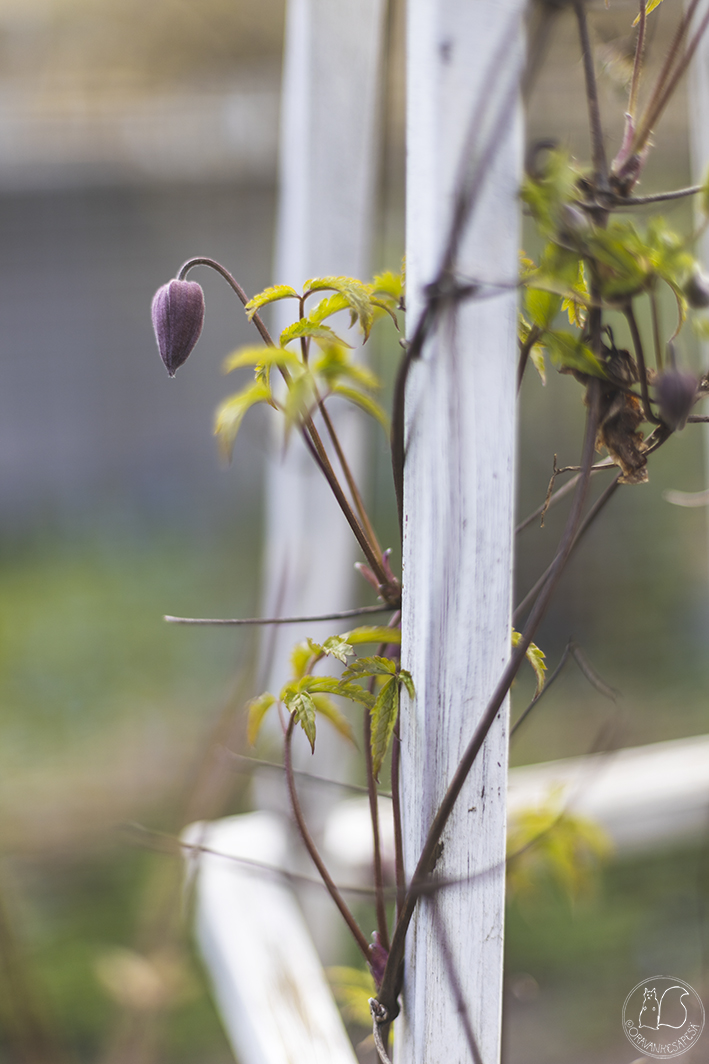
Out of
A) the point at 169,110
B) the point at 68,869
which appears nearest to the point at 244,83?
the point at 169,110

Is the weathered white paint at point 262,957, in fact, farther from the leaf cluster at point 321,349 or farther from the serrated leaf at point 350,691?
the leaf cluster at point 321,349

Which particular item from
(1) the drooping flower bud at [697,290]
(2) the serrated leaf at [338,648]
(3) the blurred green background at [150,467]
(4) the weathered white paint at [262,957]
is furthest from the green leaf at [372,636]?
(3) the blurred green background at [150,467]

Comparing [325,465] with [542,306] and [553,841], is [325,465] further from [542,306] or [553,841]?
[553,841]

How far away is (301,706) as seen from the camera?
1.30 feet

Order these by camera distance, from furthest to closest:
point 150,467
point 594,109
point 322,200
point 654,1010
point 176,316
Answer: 1. point 150,467
2. point 322,200
3. point 654,1010
4. point 176,316
5. point 594,109

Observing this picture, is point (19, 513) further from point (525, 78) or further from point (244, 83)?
point (525, 78)

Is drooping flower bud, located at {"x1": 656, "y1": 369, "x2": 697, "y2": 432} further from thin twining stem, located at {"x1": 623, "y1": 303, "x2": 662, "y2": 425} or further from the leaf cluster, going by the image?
the leaf cluster

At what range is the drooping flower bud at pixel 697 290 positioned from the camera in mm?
341

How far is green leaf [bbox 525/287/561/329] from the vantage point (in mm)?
324

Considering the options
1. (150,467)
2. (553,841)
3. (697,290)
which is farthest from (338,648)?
(150,467)

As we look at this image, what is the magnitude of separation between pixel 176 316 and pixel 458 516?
20cm

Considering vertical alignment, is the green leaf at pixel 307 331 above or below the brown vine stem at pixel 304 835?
above

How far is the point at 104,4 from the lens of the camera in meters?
2.58

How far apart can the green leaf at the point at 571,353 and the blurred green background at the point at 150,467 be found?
5.24ft
